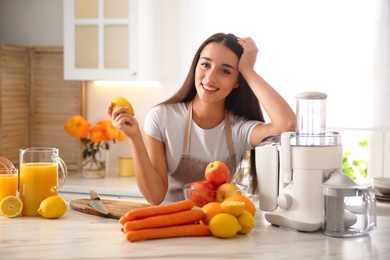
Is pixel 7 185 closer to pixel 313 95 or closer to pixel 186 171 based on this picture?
pixel 186 171

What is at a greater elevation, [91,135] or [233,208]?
[91,135]

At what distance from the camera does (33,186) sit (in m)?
2.16

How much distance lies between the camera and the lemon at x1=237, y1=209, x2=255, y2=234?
1.90 metres

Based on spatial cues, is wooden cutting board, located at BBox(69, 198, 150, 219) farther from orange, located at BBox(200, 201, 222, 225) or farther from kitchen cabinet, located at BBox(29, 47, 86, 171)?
kitchen cabinet, located at BBox(29, 47, 86, 171)

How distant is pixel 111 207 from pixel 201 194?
0.33 metres

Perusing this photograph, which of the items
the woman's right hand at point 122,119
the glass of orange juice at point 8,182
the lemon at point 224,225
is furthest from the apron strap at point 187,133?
the lemon at point 224,225

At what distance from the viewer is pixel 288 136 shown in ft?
6.63

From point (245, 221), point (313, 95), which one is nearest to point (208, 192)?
point (245, 221)

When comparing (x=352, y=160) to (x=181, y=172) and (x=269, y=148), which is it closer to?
(x=181, y=172)

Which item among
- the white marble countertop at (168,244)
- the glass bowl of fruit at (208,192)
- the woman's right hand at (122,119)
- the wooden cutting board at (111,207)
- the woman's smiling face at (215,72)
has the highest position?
the woman's smiling face at (215,72)

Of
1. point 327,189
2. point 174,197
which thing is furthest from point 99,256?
point 174,197

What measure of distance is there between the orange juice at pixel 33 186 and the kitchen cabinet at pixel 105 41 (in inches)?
81.4

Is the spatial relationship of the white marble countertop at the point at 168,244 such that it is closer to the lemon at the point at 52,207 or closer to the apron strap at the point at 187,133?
the lemon at the point at 52,207

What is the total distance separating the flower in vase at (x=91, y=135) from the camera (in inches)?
170
